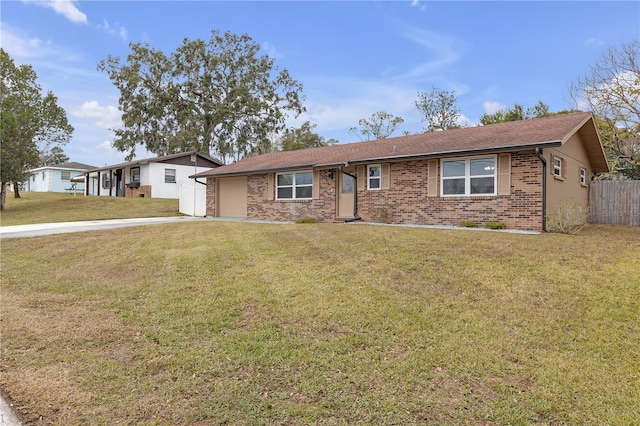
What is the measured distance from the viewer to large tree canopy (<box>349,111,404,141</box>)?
3678cm

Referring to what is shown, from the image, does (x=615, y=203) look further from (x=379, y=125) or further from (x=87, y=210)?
(x=87, y=210)

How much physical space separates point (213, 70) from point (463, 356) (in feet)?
130

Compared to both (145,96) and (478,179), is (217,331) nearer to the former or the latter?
(478,179)

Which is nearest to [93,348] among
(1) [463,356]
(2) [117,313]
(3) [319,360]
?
(2) [117,313]

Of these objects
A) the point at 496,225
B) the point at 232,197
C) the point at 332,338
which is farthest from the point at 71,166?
the point at 332,338

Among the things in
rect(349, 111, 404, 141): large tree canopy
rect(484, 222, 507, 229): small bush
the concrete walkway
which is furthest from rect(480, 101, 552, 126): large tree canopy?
the concrete walkway

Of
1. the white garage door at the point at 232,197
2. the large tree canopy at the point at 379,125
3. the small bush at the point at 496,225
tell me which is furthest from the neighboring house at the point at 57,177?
the small bush at the point at 496,225

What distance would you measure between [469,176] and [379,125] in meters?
26.4

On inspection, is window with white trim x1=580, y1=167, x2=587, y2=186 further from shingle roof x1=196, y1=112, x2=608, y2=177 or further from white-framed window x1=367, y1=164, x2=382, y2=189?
white-framed window x1=367, y1=164, x2=382, y2=189

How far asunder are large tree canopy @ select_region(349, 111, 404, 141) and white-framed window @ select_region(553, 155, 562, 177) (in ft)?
82.6

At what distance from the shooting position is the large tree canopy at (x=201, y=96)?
37000mm

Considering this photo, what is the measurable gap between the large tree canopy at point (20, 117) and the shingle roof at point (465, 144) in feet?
43.5

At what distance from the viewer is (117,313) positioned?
4.68 m

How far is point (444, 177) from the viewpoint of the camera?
41.0ft
